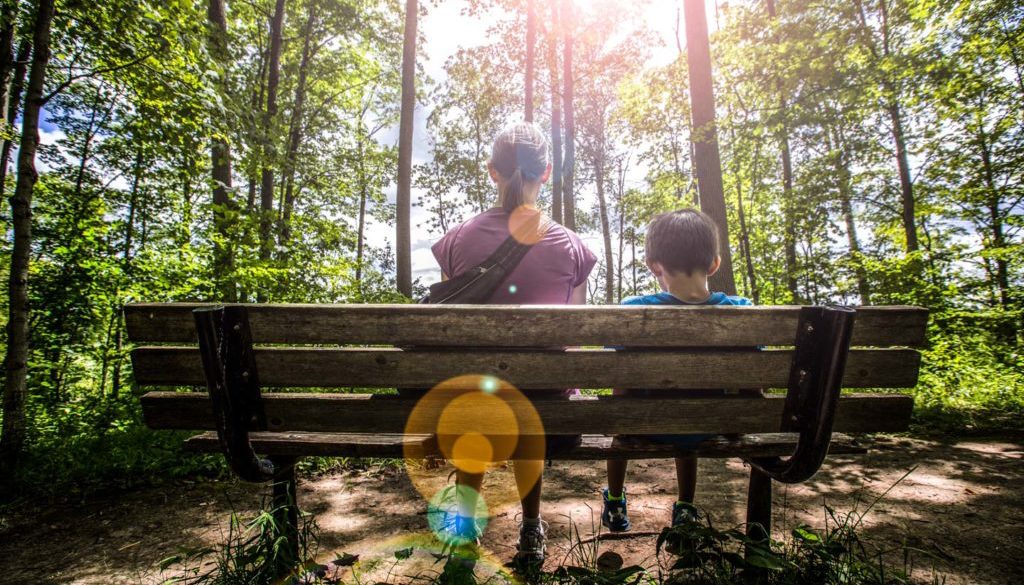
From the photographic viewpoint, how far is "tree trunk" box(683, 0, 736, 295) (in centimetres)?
640

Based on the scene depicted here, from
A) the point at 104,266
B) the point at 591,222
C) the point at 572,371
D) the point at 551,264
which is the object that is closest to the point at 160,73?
the point at 104,266

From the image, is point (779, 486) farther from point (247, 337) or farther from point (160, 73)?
point (160, 73)

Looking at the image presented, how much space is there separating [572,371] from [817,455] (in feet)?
3.27

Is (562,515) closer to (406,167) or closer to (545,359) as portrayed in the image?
(545,359)

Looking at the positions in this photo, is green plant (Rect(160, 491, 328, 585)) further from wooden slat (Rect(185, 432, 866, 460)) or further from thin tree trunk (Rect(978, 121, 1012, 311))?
thin tree trunk (Rect(978, 121, 1012, 311))

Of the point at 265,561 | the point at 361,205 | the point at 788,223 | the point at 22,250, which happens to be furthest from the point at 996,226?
the point at 361,205

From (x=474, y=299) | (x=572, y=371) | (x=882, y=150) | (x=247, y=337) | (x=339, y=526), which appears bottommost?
(x=339, y=526)

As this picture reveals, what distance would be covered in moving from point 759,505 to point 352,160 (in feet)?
52.1

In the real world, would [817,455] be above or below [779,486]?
above

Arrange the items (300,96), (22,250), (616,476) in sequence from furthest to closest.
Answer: (300,96) < (22,250) < (616,476)

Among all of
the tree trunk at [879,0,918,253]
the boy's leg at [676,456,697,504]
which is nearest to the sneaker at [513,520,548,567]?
the boy's leg at [676,456,697,504]

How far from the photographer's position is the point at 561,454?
1.73 metres

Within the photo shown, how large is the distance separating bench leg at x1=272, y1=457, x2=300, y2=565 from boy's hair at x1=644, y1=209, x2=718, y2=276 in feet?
6.43

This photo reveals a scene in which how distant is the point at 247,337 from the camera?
5.11ft
